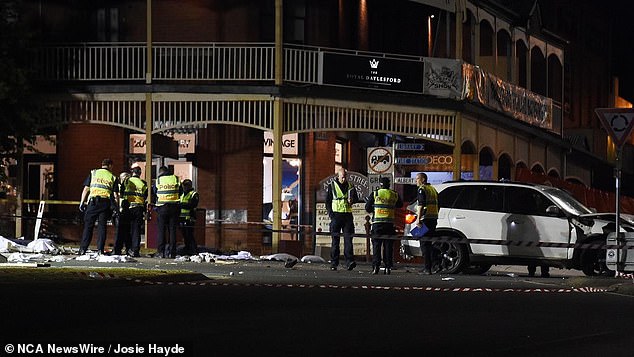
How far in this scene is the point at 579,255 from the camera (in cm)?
2317

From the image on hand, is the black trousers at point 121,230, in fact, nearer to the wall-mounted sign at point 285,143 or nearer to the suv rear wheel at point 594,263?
the wall-mounted sign at point 285,143

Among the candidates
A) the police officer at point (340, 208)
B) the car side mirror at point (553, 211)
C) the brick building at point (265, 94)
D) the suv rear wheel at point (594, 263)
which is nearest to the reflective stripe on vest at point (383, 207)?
the police officer at point (340, 208)

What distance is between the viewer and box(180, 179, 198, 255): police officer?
90.5 ft

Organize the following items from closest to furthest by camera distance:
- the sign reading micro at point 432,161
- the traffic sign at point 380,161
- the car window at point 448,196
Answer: the car window at point 448,196 < the traffic sign at point 380,161 < the sign reading micro at point 432,161

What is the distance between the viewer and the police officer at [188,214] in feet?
90.5

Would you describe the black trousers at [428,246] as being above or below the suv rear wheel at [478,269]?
above

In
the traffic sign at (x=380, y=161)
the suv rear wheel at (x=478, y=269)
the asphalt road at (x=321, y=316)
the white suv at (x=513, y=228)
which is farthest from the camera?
the traffic sign at (x=380, y=161)

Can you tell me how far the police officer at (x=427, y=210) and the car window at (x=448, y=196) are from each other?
81 cm

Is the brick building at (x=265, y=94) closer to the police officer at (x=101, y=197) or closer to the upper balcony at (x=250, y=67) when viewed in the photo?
the upper balcony at (x=250, y=67)

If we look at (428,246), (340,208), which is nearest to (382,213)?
(340,208)

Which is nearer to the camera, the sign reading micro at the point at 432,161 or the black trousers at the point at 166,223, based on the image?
the black trousers at the point at 166,223

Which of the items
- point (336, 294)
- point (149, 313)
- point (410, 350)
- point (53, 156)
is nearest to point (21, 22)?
point (53, 156)

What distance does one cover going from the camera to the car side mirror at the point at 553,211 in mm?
23234

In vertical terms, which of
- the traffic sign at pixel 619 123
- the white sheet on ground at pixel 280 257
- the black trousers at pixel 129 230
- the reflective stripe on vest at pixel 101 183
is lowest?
the white sheet on ground at pixel 280 257
